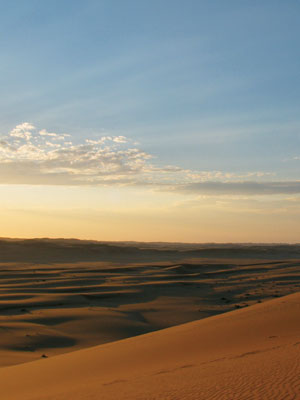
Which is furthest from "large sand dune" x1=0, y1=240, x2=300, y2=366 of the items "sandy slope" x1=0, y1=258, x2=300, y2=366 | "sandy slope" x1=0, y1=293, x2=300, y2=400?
"sandy slope" x1=0, y1=293, x2=300, y2=400

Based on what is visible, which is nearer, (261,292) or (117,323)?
(117,323)

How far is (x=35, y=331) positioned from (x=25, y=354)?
201cm

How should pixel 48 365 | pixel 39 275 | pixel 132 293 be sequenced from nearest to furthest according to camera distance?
pixel 48 365, pixel 132 293, pixel 39 275

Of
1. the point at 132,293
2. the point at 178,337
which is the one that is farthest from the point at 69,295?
the point at 178,337

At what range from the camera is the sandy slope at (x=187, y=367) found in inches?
174

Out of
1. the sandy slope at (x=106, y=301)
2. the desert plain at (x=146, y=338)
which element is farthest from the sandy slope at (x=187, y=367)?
the sandy slope at (x=106, y=301)

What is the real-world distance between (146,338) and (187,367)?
3502 mm

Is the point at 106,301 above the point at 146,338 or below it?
below

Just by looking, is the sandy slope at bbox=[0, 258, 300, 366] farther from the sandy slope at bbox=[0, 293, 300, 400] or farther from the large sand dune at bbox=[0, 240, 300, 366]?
the sandy slope at bbox=[0, 293, 300, 400]

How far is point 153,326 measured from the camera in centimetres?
1328

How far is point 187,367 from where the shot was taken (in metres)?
6.07

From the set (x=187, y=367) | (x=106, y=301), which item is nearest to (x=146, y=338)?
(x=187, y=367)

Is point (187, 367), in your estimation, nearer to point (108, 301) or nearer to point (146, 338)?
point (146, 338)

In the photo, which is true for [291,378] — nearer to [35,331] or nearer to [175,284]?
[35,331]
